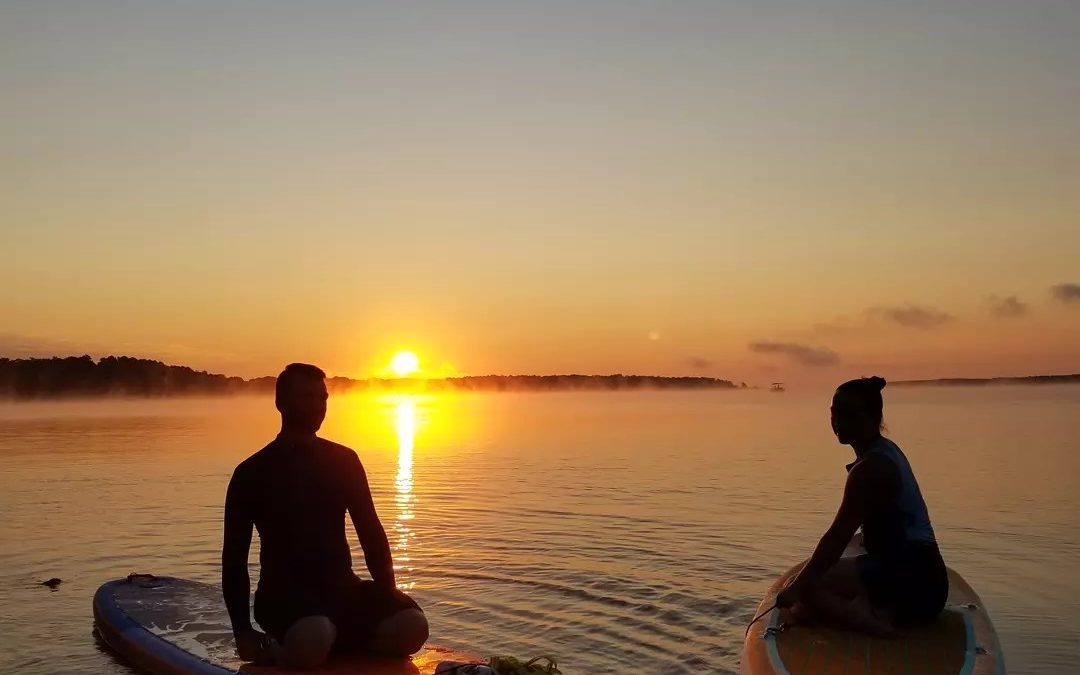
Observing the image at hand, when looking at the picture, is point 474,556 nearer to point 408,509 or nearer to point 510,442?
point 408,509

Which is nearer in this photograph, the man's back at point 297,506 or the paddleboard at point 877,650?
the man's back at point 297,506

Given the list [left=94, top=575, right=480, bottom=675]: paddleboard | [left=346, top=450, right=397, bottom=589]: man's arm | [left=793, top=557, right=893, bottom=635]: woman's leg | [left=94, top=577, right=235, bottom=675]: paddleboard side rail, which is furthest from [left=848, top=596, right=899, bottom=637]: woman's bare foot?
[left=94, top=577, right=235, bottom=675]: paddleboard side rail

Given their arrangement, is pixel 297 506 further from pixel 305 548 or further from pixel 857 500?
pixel 857 500

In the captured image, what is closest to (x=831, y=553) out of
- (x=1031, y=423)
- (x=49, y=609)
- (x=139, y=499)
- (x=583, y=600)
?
(x=583, y=600)

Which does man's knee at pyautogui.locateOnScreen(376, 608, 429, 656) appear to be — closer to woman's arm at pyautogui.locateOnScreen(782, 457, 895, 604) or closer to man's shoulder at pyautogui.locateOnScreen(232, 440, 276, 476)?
man's shoulder at pyautogui.locateOnScreen(232, 440, 276, 476)

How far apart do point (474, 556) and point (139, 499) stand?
437 inches

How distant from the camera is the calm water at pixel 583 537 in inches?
415

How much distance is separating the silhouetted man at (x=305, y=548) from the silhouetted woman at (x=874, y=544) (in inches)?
127

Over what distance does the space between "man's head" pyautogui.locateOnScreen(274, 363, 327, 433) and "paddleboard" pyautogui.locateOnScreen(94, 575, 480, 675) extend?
5.66ft

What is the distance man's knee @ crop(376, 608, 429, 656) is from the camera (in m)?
6.39

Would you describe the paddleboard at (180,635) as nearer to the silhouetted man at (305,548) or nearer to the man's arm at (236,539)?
the silhouetted man at (305,548)

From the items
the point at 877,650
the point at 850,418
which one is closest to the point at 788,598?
the point at 877,650

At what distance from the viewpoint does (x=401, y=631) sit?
6.39 meters

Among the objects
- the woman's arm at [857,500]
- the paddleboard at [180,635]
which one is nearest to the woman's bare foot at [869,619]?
the woman's arm at [857,500]
